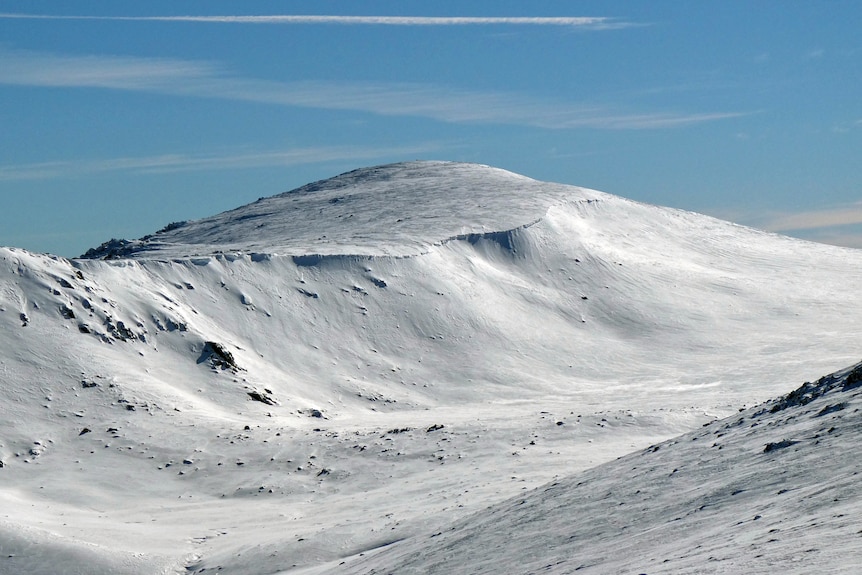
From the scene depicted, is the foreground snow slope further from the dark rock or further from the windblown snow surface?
the dark rock

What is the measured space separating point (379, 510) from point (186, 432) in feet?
26.8

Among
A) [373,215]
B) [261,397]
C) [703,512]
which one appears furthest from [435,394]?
[703,512]

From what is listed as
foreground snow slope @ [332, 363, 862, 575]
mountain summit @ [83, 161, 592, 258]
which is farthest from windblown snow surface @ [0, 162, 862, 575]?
mountain summit @ [83, 161, 592, 258]

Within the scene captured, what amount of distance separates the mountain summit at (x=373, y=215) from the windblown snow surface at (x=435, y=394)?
31 centimetres

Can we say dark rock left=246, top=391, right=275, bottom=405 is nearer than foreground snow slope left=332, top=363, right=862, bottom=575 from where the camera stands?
No

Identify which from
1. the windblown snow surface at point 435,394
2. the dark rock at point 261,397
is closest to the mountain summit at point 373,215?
the windblown snow surface at point 435,394

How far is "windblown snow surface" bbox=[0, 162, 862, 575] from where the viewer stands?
Answer: 12.3 m

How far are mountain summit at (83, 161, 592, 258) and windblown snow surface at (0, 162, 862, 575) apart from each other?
0.31 m

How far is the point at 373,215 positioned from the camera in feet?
171

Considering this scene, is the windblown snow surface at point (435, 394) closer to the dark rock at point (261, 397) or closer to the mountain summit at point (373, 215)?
the dark rock at point (261, 397)

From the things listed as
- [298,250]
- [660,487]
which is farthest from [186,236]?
[660,487]

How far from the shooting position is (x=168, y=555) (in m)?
18.3

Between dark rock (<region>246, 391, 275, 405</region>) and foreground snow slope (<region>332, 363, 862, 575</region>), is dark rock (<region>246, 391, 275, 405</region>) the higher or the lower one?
the higher one

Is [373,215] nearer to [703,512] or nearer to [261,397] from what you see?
[261,397]
